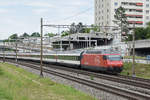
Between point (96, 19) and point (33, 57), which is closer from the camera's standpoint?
point (33, 57)

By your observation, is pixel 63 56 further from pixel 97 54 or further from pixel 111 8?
pixel 111 8

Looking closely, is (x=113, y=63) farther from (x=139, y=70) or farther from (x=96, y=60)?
(x=139, y=70)

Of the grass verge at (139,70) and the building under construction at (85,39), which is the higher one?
the building under construction at (85,39)

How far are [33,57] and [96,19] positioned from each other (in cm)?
4996

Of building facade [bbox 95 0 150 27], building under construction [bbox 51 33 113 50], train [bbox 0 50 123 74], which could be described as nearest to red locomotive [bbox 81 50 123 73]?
train [bbox 0 50 123 74]

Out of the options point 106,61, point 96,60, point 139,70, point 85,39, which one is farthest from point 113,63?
point 85,39

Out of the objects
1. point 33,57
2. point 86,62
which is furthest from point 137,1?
point 86,62

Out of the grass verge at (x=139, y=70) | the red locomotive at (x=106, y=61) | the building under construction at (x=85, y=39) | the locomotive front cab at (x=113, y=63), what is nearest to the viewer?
the locomotive front cab at (x=113, y=63)

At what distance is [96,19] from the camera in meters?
115

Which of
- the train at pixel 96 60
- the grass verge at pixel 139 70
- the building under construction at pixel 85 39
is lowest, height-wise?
the grass verge at pixel 139 70

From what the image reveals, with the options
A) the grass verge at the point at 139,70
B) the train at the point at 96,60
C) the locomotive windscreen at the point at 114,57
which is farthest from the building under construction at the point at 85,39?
the locomotive windscreen at the point at 114,57

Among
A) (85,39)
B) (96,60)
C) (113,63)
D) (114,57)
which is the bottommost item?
(113,63)

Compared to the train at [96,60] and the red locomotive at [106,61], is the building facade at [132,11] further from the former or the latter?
the red locomotive at [106,61]

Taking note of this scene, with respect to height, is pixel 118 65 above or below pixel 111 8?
below
